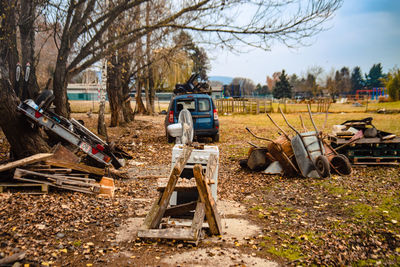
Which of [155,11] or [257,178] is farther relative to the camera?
[155,11]

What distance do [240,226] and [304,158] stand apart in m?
3.71

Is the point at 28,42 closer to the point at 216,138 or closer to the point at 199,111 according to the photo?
the point at 199,111

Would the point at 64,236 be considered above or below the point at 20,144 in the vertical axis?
below

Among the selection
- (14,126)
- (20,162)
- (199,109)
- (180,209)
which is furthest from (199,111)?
(180,209)

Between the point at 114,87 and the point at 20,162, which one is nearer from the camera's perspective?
the point at 20,162

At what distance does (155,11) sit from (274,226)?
11747 millimetres

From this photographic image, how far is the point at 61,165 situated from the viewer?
7141mm

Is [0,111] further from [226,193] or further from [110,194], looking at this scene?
[226,193]

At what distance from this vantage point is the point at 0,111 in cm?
785

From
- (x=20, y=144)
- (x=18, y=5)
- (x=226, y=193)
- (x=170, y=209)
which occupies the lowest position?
(x=226, y=193)

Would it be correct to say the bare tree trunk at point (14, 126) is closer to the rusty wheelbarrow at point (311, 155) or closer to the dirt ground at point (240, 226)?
the dirt ground at point (240, 226)

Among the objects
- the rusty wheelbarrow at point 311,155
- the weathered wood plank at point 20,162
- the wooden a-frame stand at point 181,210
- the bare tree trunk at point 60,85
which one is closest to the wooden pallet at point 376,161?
the rusty wheelbarrow at point 311,155

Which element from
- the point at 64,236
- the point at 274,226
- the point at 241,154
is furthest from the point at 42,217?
the point at 241,154

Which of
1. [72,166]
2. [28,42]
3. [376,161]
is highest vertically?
[28,42]
